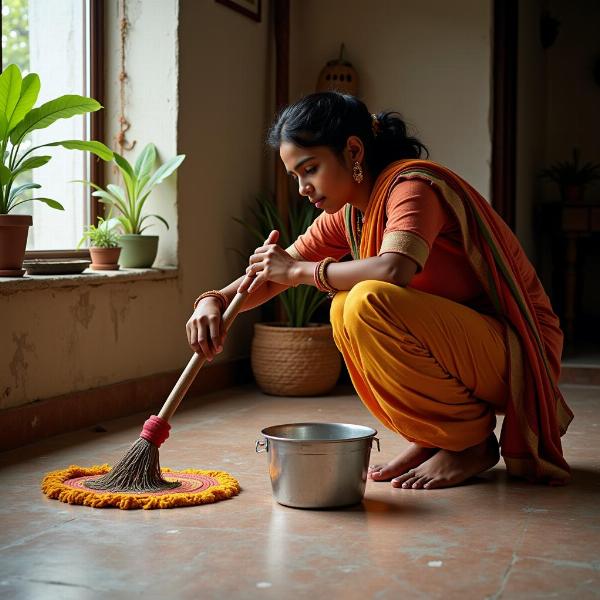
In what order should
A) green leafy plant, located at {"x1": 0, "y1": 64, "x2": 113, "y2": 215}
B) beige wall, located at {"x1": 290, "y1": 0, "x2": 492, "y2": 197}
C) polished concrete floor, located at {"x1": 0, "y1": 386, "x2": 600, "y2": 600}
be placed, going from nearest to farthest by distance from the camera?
polished concrete floor, located at {"x1": 0, "y1": 386, "x2": 600, "y2": 600} < green leafy plant, located at {"x1": 0, "y1": 64, "x2": 113, "y2": 215} < beige wall, located at {"x1": 290, "y1": 0, "x2": 492, "y2": 197}

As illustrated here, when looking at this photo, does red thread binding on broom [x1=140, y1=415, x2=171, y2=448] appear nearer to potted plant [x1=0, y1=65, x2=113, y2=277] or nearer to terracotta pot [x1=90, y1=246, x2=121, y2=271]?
potted plant [x1=0, y1=65, x2=113, y2=277]

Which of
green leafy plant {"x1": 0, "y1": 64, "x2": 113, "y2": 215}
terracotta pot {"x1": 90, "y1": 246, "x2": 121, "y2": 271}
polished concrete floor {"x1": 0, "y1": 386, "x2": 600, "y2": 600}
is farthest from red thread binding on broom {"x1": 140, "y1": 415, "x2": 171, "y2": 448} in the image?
terracotta pot {"x1": 90, "y1": 246, "x2": 121, "y2": 271}

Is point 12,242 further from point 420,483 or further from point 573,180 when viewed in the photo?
point 573,180

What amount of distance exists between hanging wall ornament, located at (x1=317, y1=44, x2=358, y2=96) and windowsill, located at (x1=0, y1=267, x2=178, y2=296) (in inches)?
52.6

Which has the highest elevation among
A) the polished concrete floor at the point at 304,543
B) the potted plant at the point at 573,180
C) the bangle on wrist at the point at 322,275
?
the potted plant at the point at 573,180

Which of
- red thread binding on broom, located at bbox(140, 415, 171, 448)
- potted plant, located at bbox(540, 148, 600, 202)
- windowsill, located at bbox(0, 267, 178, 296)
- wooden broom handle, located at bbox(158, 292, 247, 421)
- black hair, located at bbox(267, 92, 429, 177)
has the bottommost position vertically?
red thread binding on broom, located at bbox(140, 415, 171, 448)

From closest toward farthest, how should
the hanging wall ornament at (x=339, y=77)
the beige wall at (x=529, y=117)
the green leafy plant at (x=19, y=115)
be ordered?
the green leafy plant at (x=19, y=115) → the hanging wall ornament at (x=339, y=77) → the beige wall at (x=529, y=117)

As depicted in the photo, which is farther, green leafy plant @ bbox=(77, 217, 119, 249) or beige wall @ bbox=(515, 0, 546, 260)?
beige wall @ bbox=(515, 0, 546, 260)

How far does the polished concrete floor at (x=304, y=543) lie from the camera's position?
66.8 inches

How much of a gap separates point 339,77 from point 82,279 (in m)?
1.89

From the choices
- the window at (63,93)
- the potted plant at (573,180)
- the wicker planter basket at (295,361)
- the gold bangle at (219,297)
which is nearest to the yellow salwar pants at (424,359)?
the gold bangle at (219,297)

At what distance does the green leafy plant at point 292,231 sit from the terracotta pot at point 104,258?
2.60 ft

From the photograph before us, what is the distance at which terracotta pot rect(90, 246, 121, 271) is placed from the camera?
3.64m

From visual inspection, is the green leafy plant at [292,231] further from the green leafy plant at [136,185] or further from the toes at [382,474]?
the toes at [382,474]
